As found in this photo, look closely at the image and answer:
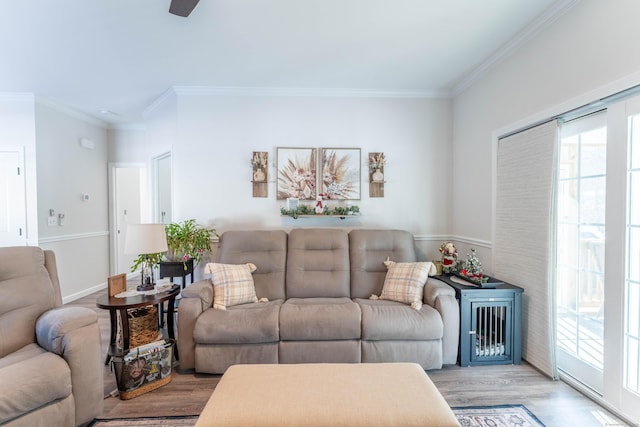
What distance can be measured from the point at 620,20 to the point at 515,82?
869 millimetres

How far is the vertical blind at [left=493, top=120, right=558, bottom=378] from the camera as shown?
2.28 meters

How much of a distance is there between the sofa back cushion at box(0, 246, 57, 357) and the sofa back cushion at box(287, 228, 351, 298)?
6.04 feet

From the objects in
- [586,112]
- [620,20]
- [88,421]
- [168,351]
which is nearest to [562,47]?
[620,20]

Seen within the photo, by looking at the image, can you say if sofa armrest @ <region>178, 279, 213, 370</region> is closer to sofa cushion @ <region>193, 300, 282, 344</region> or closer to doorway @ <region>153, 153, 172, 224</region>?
sofa cushion @ <region>193, 300, 282, 344</region>

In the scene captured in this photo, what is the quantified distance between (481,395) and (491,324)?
2.10 ft

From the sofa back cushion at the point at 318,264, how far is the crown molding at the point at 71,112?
359 centimetres

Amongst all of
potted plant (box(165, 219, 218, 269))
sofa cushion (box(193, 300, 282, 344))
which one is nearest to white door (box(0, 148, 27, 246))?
potted plant (box(165, 219, 218, 269))

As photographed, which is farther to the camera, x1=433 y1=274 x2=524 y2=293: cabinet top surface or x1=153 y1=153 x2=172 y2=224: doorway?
x1=153 y1=153 x2=172 y2=224: doorway

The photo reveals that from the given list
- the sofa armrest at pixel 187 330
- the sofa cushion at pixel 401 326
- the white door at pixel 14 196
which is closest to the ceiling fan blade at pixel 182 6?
the sofa armrest at pixel 187 330

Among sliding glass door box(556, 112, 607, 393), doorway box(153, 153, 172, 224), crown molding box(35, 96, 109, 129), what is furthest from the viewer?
doorway box(153, 153, 172, 224)

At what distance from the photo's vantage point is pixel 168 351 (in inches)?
89.4

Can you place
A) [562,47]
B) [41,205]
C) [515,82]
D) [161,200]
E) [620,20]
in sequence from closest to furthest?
[620,20] → [562,47] → [515,82] → [41,205] → [161,200]

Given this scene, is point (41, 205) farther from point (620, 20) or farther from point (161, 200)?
point (620, 20)

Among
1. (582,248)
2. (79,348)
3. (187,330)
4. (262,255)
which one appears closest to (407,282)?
(582,248)
